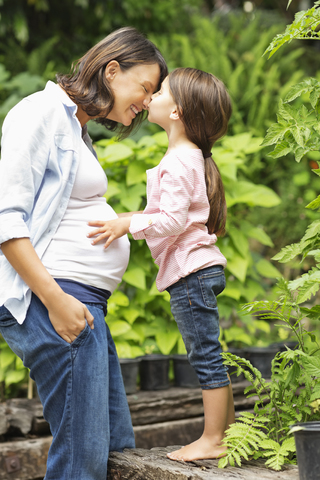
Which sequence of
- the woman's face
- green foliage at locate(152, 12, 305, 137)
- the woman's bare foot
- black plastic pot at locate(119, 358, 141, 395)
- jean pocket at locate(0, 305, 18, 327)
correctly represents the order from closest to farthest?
1. jean pocket at locate(0, 305, 18, 327)
2. the woman's bare foot
3. the woman's face
4. black plastic pot at locate(119, 358, 141, 395)
5. green foliage at locate(152, 12, 305, 137)

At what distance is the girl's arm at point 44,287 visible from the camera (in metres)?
1.34

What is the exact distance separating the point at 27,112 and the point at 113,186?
1.58 metres

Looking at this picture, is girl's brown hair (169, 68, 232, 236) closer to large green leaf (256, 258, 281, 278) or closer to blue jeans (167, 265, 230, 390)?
blue jeans (167, 265, 230, 390)

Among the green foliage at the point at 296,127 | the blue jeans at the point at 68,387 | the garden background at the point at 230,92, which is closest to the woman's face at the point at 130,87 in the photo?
the green foliage at the point at 296,127

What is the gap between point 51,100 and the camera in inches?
59.3

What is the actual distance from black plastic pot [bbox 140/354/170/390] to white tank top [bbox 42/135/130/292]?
1.34 metres

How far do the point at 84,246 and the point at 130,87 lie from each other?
606mm

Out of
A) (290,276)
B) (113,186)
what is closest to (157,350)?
(113,186)

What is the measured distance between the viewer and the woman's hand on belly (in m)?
1.37

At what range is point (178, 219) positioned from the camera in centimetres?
153

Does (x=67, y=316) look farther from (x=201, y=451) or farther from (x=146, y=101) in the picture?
(x=146, y=101)

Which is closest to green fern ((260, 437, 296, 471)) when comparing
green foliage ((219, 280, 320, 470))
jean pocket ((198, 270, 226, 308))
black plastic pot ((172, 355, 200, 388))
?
green foliage ((219, 280, 320, 470))

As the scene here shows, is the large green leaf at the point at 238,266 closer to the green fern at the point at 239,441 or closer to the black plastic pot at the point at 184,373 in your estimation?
the black plastic pot at the point at 184,373

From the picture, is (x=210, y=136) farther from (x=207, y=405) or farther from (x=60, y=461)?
(x=60, y=461)
